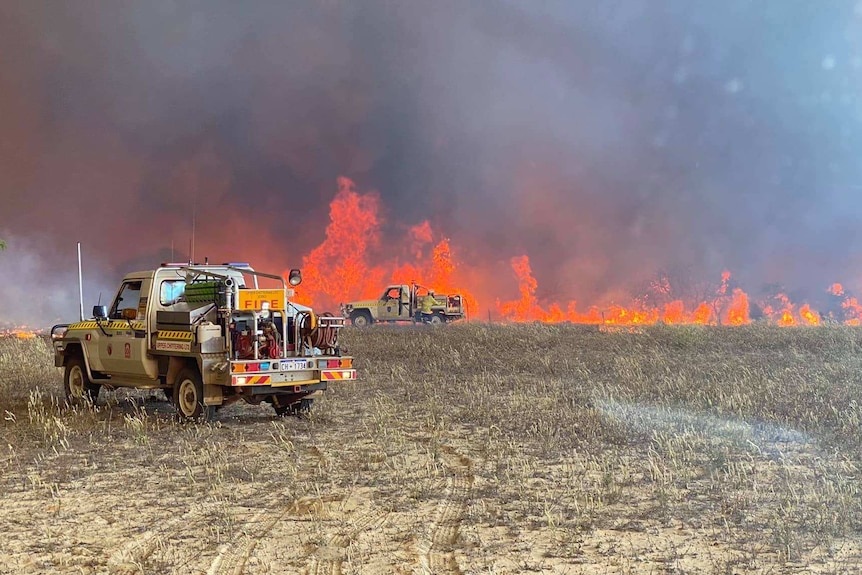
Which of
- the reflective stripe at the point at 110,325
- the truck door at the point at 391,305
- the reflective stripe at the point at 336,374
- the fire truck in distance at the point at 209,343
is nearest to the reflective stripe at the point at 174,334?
the fire truck in distance at the point at 209,343

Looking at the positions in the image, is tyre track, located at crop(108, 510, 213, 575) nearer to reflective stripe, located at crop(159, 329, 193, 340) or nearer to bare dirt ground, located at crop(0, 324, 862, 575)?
bare dirt ground, located at crop(0, 324, 862, 575)

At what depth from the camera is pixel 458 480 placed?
759cm

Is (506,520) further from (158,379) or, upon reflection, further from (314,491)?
(158,379)

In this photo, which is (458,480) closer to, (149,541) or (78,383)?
(149,541)

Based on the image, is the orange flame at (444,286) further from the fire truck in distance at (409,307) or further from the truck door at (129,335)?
the truck door at (129,335)

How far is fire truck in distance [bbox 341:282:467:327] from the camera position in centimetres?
3316

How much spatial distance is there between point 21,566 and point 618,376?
11.6 m

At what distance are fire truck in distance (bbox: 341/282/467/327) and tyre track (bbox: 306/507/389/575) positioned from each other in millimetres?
26269

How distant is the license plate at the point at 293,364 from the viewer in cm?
1052

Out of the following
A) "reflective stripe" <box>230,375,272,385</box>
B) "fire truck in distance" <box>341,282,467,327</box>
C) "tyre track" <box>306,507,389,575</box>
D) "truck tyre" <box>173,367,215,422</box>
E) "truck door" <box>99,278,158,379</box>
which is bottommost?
"tyre track" <box>306,507,389,575</box>

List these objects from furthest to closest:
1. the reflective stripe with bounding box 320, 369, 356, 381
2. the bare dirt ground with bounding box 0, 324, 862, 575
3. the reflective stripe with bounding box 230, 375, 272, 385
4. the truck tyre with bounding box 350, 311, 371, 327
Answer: the truck tyre with bounding box 350, 311, 371, 327, the reflective stripe with bounding box 320, 369, 356, 381, the reflective stripe with bounding box 230, 375, 272, 385, the bare dirt ground with bounding box 0, 324, 862, 575

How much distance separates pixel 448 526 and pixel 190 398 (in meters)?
6.06

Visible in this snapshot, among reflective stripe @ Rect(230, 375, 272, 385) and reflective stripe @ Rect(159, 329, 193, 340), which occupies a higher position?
reflective stripe @ Rect(159, 329, 193, 340)

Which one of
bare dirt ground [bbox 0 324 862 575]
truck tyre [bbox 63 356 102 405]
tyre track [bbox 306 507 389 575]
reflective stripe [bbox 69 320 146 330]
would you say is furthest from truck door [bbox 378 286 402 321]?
tyre track [bbox 306 507 389 575]
